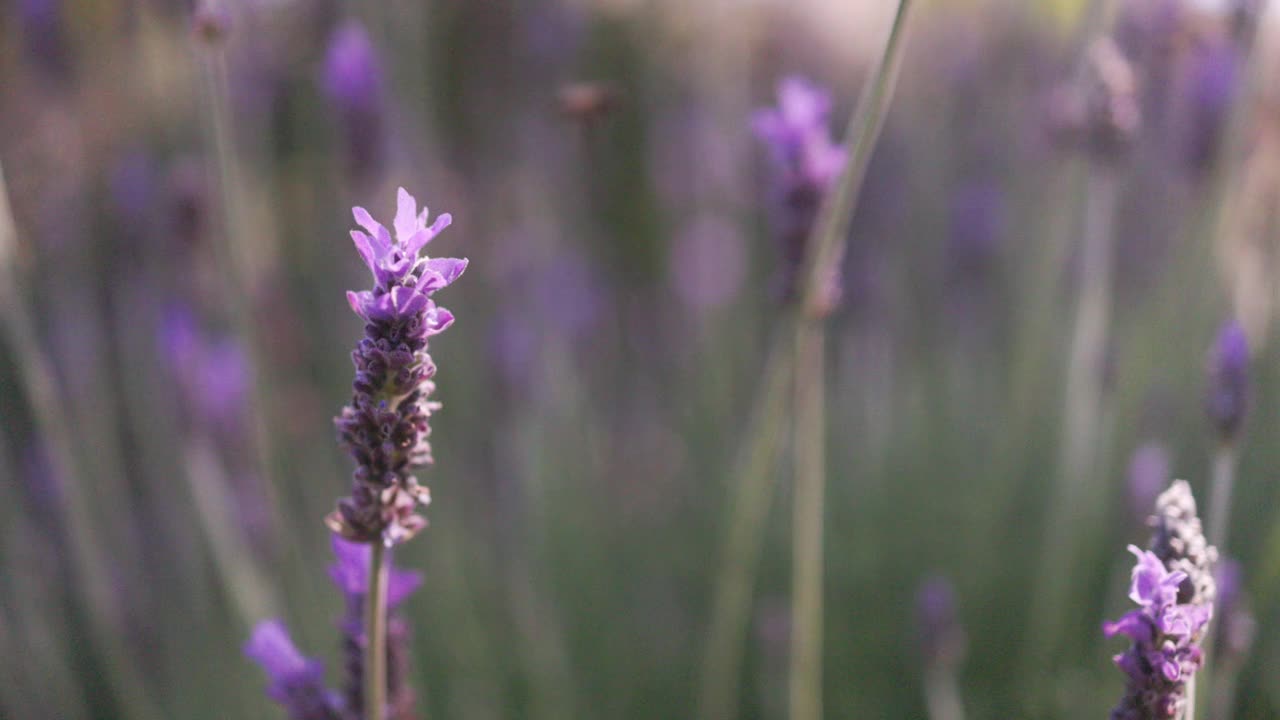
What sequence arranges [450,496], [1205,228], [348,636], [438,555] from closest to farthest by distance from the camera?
[348,636]
[1205,228]
[438,555]
[450,496]

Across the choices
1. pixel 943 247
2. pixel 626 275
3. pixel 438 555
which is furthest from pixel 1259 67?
pixel 626 275

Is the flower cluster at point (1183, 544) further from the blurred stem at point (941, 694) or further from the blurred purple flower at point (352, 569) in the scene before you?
the blurred stem at point (941, 694)

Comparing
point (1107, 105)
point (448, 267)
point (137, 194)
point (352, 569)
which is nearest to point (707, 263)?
point (137, 194)

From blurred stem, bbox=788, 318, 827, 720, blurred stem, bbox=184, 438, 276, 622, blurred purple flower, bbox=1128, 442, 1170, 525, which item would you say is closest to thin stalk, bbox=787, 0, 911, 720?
blurred stem, bbox=788, 318, 827, 720

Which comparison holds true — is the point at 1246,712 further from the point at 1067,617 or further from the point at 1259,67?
the point at 1259,67

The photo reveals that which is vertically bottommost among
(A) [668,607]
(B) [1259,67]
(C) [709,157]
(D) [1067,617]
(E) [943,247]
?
(A) [668,607]
